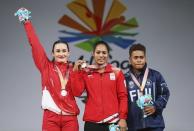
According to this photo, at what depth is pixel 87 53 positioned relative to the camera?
18.6ft

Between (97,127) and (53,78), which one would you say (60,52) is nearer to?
(53,78)

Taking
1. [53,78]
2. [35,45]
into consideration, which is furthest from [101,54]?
[35,45]

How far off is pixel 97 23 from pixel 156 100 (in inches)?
83.4

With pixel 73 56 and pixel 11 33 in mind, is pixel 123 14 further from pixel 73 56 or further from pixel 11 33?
pixel 11 33

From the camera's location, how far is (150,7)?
5.77m


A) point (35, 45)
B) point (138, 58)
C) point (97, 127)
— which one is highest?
point (35, 45)

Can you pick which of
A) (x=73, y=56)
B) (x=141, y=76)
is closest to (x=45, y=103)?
(x=141, y=76)

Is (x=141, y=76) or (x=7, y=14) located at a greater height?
(x=7, y=14)

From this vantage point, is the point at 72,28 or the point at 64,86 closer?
the point at 64,86

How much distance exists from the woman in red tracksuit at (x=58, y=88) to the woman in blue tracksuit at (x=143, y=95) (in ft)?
1.58

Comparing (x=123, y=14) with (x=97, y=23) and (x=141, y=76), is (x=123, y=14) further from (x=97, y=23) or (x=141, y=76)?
(x=141, y=76)

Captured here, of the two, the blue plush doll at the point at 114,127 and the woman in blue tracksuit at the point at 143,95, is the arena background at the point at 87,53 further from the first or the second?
the blue plush doll at the point at 114,127

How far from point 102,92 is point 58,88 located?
354mm

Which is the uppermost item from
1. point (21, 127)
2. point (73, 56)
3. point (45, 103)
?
point (73, 56)
